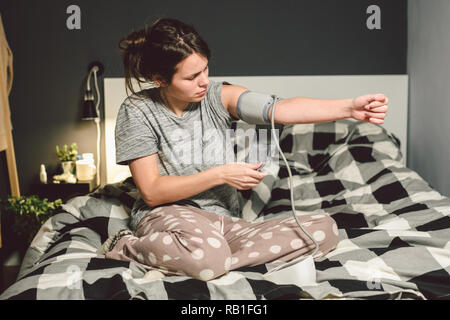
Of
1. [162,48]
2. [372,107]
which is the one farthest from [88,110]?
[372,107]

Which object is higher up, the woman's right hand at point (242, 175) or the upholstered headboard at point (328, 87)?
the upholstered headboard at point (328, 87)

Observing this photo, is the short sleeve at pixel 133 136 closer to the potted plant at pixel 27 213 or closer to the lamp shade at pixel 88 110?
the potted plant at pixel 27 213

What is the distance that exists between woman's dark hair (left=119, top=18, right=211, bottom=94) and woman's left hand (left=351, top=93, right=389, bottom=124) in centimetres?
47

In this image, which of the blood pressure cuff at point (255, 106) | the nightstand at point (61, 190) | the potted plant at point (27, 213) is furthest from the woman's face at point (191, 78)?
the nightstand at point (61, 190)

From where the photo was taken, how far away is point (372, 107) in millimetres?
1178

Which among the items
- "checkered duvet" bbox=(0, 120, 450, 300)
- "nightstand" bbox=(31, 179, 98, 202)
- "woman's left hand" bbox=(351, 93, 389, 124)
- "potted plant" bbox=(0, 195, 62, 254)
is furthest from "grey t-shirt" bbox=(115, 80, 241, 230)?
"nightstand" bbox=(31, 179, 98, 202)

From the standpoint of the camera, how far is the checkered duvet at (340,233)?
1.01m

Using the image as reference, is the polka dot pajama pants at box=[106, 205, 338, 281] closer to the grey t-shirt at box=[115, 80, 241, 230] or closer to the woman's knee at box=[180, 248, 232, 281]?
the woman's knee at box=[180, 248, 232, 281]

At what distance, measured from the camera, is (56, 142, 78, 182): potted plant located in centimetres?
248

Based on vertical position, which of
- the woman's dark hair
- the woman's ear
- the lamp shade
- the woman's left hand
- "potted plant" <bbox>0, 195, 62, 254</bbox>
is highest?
the woman's dark hair

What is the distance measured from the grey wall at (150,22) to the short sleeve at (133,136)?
136 centimetres

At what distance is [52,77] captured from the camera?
2648 mm

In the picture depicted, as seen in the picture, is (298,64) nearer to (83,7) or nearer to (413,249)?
(83,7)
